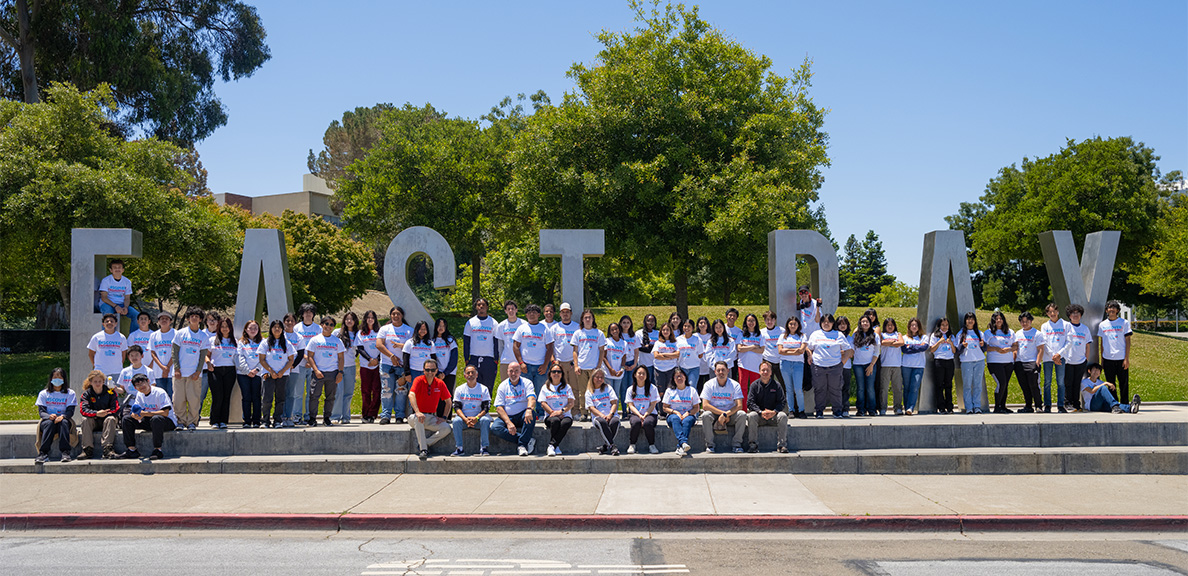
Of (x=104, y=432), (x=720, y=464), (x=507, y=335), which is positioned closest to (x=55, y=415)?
(x=104, y=432)

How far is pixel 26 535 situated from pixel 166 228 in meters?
14.9

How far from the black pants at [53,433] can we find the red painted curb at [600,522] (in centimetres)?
277

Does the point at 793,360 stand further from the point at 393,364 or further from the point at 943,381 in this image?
the point at 393,364

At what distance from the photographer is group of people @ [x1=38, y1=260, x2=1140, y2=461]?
10.6m

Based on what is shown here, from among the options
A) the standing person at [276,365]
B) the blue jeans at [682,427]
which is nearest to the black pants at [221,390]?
the standing person at [276,365]

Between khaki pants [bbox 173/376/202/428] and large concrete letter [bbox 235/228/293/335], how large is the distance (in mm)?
1400

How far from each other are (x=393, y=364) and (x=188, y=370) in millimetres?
2863

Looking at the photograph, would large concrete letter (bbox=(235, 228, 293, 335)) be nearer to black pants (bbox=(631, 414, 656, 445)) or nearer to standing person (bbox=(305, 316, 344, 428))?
standing person (bbox=(305, 316, 344, 428))

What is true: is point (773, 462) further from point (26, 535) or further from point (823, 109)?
point (823, 109)

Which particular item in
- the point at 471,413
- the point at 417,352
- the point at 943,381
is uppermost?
the point at 417,352

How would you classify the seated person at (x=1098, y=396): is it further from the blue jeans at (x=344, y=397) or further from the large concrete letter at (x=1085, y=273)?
the blue jeans at (x=344, y=397)

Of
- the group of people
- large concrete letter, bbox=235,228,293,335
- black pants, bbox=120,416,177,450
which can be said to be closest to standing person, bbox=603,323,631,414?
the group of people

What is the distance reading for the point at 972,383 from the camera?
1249cm

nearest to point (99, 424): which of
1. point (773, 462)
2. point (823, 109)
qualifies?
point (773, 462)
